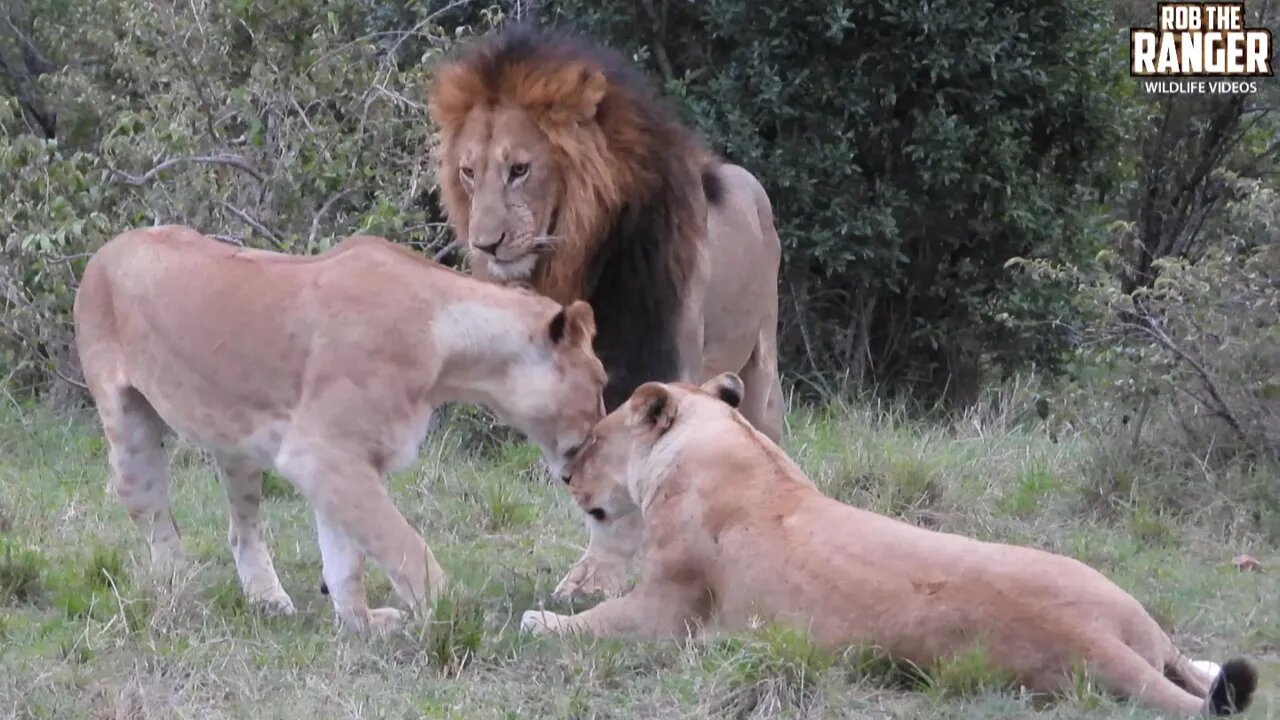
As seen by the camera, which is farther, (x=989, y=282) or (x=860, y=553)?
(x=989, y=282)

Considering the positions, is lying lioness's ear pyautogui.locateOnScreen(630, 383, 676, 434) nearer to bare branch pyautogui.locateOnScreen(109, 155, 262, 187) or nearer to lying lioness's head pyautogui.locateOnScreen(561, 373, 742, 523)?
lying lioness's head pyautogui.locateOnScreen(561, 373, 742, 523)

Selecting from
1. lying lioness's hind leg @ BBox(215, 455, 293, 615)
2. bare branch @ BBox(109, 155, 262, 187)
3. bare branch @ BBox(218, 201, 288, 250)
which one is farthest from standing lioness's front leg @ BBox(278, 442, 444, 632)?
bare branch @ BBox(109, 155, 262, 187)

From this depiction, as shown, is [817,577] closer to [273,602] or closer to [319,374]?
[319,374]

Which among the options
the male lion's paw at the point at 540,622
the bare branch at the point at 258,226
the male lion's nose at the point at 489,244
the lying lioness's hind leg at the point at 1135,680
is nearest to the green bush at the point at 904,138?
the bare branch at the point at 258,226

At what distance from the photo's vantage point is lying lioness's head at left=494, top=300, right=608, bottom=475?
4504mm

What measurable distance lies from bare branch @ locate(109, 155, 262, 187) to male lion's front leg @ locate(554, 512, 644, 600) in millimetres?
3326

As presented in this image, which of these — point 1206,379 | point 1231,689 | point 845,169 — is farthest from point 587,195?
point 845,169

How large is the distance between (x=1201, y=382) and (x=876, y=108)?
347 cm

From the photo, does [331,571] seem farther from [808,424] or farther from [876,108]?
[876,108]

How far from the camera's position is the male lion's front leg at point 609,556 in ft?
15.8

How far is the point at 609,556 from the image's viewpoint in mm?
4848

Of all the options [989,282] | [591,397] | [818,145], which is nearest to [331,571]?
[591,397]

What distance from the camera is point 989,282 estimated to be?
1012 cm

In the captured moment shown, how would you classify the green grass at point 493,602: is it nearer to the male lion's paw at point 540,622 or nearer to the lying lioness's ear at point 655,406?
the male lion's paw at point 540,622
